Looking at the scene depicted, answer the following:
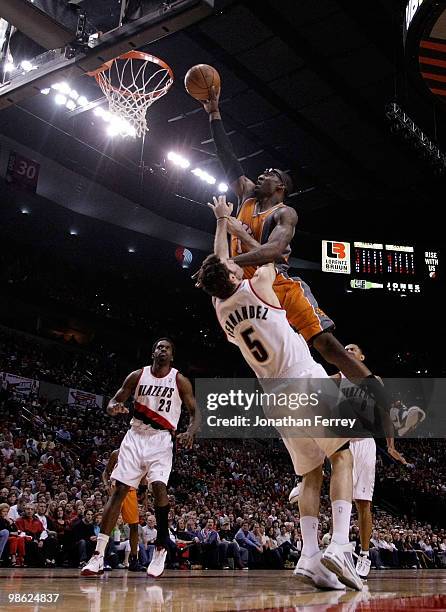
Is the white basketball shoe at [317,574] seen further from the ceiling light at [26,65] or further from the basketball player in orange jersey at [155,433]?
the ceiling light at [26,65]

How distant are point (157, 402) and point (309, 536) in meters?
2.15

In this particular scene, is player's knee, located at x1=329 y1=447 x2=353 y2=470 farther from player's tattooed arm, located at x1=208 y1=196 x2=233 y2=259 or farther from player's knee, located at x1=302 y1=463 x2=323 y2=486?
player's tattooed arm, located at x1=208 y1=196 x2=233 y2=259

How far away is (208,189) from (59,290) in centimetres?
626

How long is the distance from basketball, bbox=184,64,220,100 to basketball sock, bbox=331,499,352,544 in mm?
2735

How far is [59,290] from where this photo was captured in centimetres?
2155

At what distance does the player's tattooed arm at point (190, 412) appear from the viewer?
16.0ft

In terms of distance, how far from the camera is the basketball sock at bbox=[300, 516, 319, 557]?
11.3ft

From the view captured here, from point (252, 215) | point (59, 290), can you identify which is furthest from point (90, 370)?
point (252, 215)


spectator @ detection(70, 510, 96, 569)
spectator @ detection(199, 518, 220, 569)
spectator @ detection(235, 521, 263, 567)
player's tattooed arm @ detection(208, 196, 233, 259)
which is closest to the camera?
player's tattooed arm @ detection(208, 196, 233, 259)

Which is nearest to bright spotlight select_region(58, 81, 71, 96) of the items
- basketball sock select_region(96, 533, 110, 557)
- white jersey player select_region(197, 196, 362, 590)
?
basketball sock select_region(96, 533, 110, 557)

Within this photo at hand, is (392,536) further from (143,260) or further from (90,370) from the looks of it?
(143,260)

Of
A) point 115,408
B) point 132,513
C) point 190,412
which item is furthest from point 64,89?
point 115,408

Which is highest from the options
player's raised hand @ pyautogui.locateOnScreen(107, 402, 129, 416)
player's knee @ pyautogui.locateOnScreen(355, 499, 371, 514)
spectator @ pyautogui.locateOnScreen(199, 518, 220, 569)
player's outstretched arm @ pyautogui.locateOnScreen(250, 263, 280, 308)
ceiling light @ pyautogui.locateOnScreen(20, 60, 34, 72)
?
ceiling light @ pyautogui.locateOnScreen(20, 60, 34, 72)

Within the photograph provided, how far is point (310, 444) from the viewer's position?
351 cm
